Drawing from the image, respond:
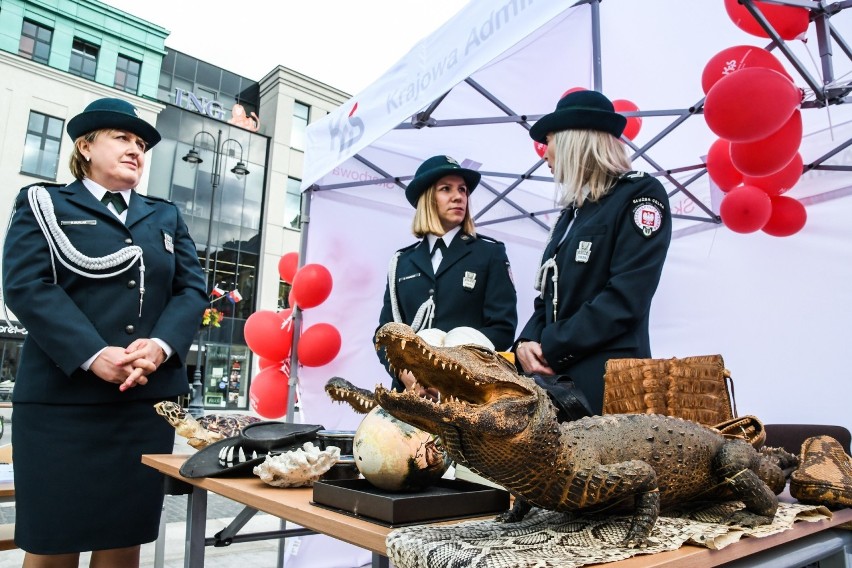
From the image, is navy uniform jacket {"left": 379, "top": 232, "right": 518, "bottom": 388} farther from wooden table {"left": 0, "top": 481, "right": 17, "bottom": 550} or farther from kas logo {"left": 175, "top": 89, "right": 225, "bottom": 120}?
kas logo {"left": 175, "top": 89, "right": 225, "bottom": 120}

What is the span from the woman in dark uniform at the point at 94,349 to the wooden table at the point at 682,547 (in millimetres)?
677

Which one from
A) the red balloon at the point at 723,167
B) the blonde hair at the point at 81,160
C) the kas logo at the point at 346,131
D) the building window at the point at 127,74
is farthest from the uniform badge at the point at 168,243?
the building window at the point at 127,74

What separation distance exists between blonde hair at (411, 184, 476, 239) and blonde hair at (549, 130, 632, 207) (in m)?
0.82

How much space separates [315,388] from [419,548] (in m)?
3.30

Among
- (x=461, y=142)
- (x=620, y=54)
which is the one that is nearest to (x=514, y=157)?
(x=461, y=142)

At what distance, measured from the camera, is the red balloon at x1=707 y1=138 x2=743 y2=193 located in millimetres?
3834

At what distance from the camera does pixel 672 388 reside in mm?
1333

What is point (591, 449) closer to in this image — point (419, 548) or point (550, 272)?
point (419, 548)

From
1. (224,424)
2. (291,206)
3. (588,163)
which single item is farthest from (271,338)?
(291,206)

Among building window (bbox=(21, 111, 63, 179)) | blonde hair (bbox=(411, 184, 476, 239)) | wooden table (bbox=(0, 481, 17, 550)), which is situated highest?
building window (bbox=(21, 111, 63, 179))

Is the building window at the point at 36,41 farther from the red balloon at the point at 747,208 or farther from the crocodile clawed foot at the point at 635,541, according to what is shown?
the crocodile clawed foot at the point at 635,541

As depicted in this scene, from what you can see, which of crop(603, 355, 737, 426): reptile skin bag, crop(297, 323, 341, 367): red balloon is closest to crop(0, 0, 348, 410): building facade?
crop(297, 323, 341, 367): red balloon

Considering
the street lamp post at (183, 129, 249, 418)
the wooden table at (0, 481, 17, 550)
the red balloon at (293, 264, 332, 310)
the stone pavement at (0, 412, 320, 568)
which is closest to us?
the wooden table at (0, 481, 17, 550)

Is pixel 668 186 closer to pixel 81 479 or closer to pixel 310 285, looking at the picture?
pixel 310 285
